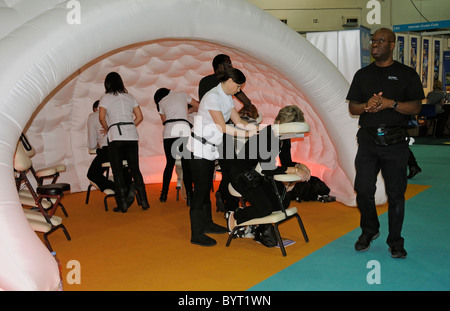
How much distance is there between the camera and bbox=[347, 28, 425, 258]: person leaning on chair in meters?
3.34

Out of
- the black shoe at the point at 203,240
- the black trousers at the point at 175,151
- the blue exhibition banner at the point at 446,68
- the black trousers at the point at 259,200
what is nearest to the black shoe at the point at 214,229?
the black shoe at the point at 203,240

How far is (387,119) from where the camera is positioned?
134 inches

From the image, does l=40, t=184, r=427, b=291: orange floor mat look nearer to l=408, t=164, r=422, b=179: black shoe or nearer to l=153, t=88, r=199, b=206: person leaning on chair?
l=153, t=88, r=199, b=206: person leaning on chair

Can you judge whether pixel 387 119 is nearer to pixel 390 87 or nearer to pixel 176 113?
pixel 390 87

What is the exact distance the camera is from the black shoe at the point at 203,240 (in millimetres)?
3902

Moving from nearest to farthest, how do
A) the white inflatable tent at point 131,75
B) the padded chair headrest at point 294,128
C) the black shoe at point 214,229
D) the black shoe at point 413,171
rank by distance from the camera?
the white inflatable tent at point 131,75 → the padded chair headrest at point 294,128 → the black shoe at point 214,229 → the black shoe at point 413,171

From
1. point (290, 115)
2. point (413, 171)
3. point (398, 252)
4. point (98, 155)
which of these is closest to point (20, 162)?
point (98, 155)

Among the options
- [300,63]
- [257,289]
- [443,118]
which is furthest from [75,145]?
[443,118]

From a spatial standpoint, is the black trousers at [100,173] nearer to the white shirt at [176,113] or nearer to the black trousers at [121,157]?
the black trousers at [121,157]

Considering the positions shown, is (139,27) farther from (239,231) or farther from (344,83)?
(344,83)

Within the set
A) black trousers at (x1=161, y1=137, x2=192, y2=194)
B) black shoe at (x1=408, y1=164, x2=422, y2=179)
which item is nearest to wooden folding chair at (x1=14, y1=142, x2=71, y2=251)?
black trousers at (x1=161, y1=137, x2=192, y2=194)

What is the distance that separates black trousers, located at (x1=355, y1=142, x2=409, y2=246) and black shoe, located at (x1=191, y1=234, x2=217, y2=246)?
4.18ft

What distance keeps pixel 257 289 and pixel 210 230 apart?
136 centimetres

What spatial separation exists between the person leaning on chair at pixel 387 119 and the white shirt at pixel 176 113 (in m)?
2.36
